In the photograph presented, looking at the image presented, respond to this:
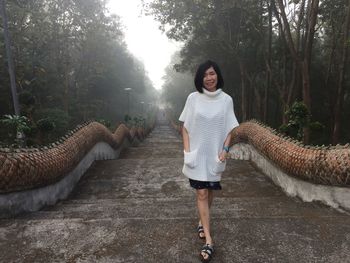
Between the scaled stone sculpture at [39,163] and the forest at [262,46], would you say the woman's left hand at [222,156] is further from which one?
the forest at [262,46]

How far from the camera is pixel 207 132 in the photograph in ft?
10.2

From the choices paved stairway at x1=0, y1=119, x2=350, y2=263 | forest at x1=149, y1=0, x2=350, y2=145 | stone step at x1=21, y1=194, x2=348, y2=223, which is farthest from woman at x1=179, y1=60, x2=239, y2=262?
forest at x1=149, y1=0, x2=350, y2=145

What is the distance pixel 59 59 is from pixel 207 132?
28961 mm

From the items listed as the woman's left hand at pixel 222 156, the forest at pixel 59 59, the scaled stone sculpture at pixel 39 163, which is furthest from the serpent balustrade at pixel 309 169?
the forest at pixel 59 59

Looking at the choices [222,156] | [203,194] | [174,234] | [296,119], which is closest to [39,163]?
[174,234]

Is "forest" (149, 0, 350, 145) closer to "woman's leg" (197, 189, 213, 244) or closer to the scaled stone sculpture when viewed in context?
the scaled stone sculpture

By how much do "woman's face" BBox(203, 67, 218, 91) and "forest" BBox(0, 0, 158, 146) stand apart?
38.6 feet

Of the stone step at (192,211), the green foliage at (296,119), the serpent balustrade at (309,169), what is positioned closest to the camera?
the stone step at (192,211)

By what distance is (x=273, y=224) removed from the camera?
3400 millimetres

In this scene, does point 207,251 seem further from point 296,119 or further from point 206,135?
point 296,119

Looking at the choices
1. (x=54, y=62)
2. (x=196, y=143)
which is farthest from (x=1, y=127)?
(x=196, y=143)

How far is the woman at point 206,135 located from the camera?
308 cm

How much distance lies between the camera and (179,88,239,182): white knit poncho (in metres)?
3.08

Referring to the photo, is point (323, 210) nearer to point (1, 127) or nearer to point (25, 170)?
point (25, 170)
